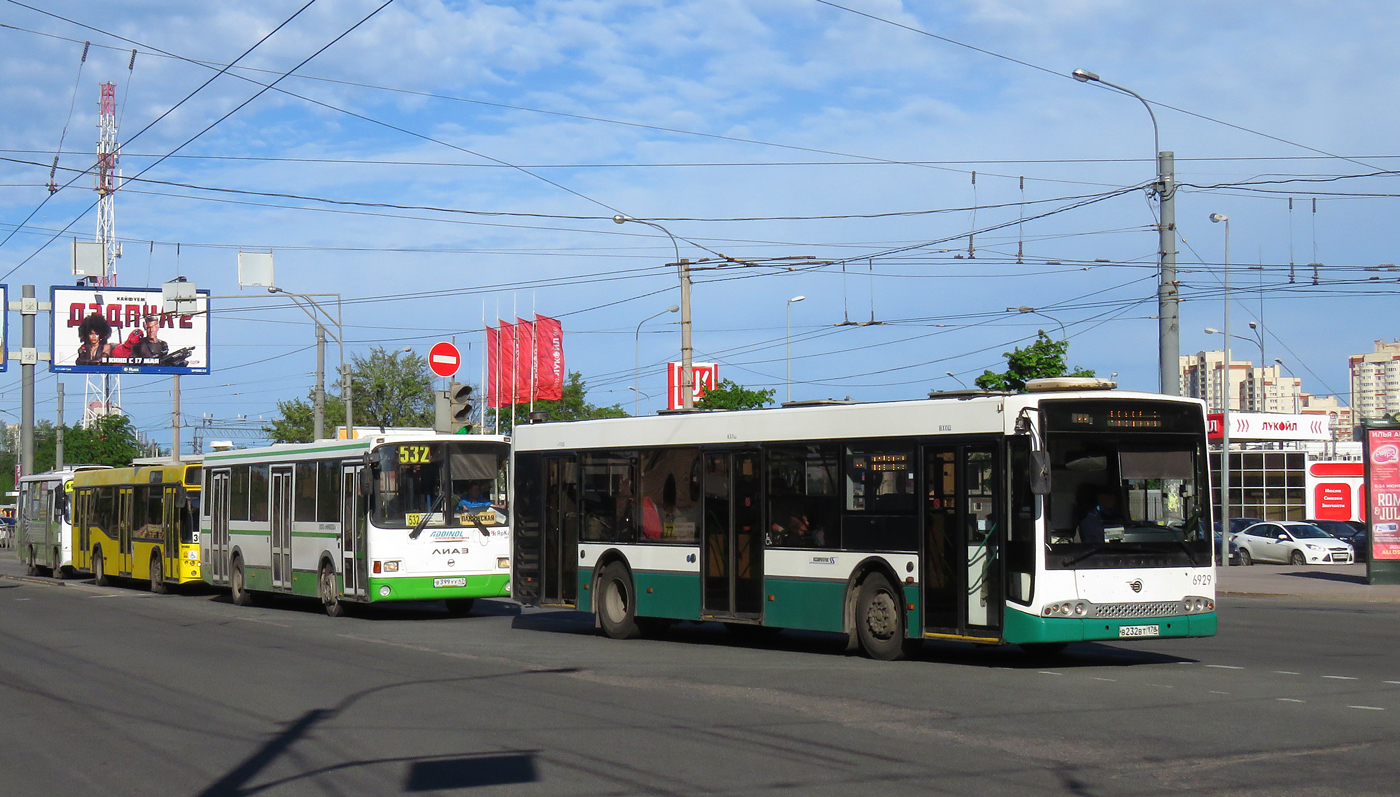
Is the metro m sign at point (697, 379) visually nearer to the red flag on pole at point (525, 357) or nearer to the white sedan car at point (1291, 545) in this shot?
the red flag on pole at point (525, 357)

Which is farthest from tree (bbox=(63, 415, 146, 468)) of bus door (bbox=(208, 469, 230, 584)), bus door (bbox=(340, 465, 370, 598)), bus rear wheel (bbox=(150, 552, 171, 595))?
bus door (bbox=(340, 465, 370, 598))

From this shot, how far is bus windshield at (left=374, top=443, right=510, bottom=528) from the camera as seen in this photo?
885 inches

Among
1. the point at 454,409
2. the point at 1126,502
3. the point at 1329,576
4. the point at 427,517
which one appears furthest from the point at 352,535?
the point at 1329,576

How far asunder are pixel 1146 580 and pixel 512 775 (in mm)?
7596

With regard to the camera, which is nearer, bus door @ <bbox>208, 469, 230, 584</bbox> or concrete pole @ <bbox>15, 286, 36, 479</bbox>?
bus door @ <bbox>208, 469, 230, 584</bbox>

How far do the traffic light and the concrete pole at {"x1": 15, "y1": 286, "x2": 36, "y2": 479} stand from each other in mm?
27708

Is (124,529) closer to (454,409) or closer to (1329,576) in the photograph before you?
(454,409)

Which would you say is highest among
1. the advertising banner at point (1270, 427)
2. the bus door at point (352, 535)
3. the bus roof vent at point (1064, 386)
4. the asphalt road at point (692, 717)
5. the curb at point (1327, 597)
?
the advertising banner at point (1270, 427)

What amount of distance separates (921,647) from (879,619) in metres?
0.68

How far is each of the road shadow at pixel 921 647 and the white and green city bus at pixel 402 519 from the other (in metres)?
1.51

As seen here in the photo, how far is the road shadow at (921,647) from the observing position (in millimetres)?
14805

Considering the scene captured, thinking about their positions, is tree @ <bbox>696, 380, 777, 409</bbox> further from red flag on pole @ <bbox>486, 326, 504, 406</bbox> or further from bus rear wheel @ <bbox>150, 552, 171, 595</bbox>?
bus rear wheel @ <bbox>150, 552, 171, 595</bbox>

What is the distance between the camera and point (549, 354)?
153ft

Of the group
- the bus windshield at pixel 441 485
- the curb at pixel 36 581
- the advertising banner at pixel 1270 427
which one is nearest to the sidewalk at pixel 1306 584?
the bus windshield at pixel 441 485
